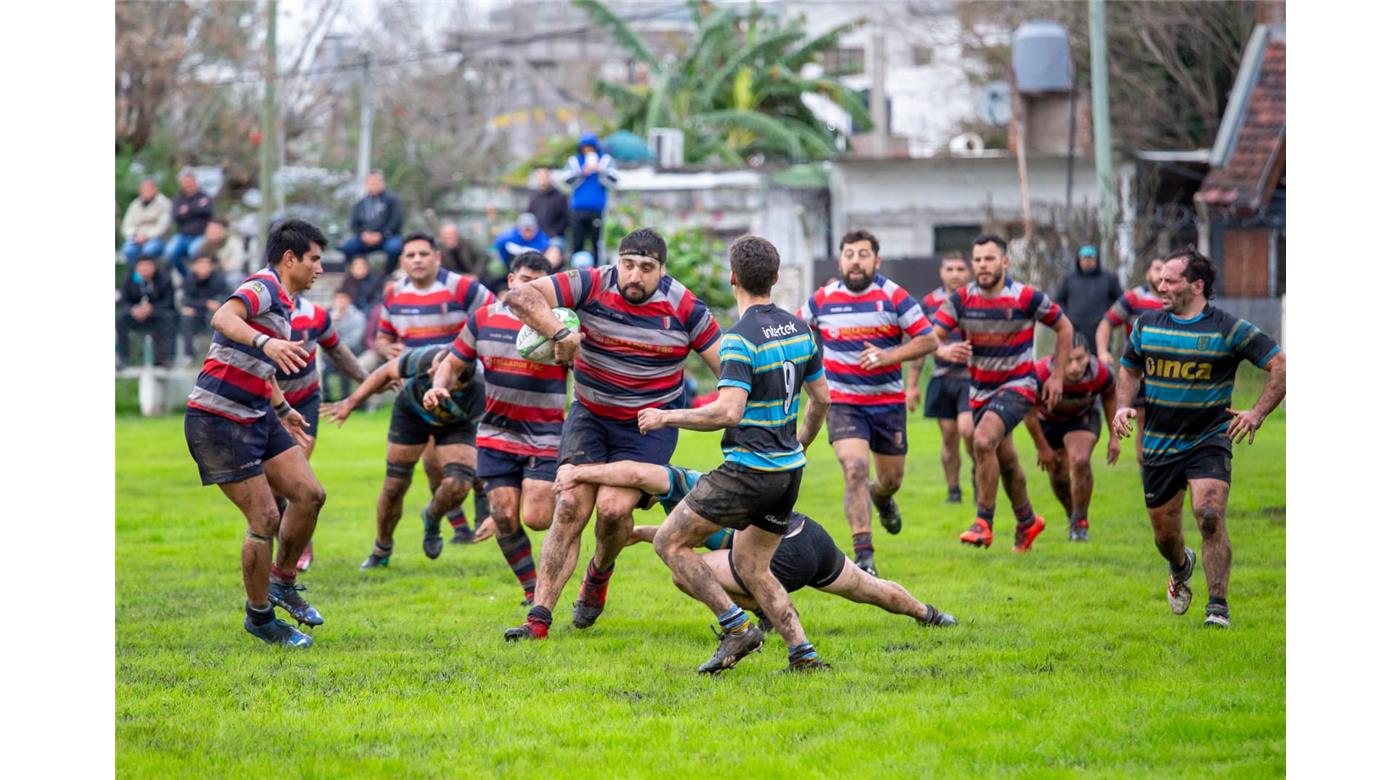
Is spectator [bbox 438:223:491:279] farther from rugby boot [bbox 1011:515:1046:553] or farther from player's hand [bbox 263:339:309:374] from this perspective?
player's hand [bbox 263:339:309:374]

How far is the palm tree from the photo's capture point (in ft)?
121

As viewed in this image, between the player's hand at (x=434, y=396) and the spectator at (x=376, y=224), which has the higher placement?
the spectator at (x=376, y=224)

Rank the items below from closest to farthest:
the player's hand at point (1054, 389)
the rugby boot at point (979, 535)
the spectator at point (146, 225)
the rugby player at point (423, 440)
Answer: the rugby player at point (423, 440), the player's hand at point (1054, 389), the rugby boot at point (979, 535), the spectator at point (146, 225)

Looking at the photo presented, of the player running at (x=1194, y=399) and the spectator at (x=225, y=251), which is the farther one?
the spectator at (x=225, y=251)

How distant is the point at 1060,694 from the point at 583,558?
4920 mm

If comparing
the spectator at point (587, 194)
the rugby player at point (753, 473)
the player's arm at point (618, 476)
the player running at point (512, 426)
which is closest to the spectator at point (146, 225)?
the spectator at point (587, 194)

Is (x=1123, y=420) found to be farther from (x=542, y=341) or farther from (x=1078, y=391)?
(x=1078, y=391)

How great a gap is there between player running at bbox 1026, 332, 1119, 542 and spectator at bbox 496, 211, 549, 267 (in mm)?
9212

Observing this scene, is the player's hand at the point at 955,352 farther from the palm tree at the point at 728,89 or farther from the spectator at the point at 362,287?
the palm tree at the point at 728,89

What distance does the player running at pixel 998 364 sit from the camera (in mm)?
11477

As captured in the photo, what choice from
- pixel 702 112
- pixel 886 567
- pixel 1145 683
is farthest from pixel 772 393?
pixel 702 112

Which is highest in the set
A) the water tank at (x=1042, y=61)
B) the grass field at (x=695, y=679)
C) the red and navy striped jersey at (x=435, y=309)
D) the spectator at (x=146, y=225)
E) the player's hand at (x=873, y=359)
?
the water tank at (x=1042, y=61)

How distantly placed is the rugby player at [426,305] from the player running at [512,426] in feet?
5.45

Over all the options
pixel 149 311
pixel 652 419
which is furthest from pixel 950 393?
pixel 149 311
